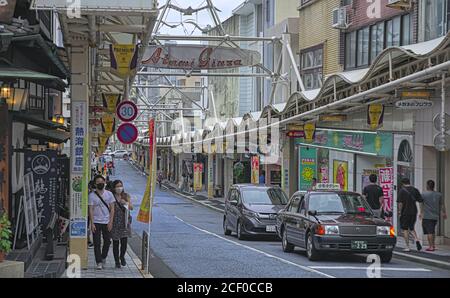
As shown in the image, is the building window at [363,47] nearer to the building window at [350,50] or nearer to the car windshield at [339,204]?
the building window at [350,50]

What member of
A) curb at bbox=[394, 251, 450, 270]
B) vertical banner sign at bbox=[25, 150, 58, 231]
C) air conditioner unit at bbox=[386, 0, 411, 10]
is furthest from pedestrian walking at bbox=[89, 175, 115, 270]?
air conditioner unit at bbox=[386, 0, 411, 10]

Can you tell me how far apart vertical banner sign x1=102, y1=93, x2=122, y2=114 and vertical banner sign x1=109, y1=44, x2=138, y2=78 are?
837 cm

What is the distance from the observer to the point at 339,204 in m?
18.5

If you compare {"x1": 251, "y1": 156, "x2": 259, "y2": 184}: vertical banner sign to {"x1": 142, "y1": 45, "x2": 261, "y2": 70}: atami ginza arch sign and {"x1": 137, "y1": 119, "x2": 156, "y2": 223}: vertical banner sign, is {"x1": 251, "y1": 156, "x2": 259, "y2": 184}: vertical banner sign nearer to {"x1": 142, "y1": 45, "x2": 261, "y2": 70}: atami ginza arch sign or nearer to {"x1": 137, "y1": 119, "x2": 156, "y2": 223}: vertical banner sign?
{"x1": 142, "y1": 45, "x2": 261, "y2": 70}: atami ginza arch sign

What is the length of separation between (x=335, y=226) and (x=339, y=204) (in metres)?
1.52

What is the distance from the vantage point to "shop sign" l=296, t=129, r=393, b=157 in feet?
85.3

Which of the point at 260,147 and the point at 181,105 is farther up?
the point at 181,105

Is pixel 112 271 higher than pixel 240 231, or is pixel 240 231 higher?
pixel 112 271

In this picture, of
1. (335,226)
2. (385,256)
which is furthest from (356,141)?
(335,226)

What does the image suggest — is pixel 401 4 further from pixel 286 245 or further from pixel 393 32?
pixel 286 245
